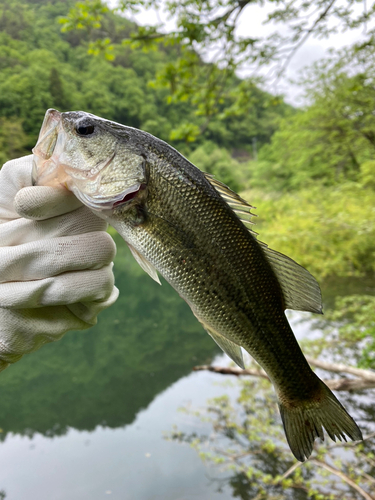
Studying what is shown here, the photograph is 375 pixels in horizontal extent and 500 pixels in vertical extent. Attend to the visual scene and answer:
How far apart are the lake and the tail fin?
401cm

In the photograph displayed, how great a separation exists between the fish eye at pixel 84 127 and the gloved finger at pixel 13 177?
26 centimetres

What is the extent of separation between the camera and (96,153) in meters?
1.19

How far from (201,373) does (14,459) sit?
13.0ft

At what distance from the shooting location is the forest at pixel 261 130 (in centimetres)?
436

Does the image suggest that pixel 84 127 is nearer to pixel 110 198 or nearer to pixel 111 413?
pixel 110 198

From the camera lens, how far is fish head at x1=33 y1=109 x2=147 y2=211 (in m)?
1.15

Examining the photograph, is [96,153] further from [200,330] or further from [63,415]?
[200,330]

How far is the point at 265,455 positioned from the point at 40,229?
4.70 metres

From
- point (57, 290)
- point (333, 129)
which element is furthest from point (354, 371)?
point (333, 129)

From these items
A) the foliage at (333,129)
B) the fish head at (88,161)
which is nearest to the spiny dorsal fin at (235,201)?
the fish head at (88,161)

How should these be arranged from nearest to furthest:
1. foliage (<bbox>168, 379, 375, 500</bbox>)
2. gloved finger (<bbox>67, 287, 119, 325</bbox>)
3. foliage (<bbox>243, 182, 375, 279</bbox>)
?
gloved finger (<bbox>67, 287, 119, 325</bbox>) < foliage (<bbox>168, 379, 375, 500</bbox>) < foliage (<bbox>243, 182, 375, 279</bbox>)

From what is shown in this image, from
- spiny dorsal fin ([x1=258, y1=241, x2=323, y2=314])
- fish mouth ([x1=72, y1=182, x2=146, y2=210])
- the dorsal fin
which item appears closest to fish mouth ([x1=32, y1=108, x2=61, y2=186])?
fish mouth ([x1=72, y1=182, x2=146, y2=210])

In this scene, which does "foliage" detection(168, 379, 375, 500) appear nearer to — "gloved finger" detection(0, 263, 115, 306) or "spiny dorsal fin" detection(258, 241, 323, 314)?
"spiny dorsal fin" detection(258, 241, 323, 314)

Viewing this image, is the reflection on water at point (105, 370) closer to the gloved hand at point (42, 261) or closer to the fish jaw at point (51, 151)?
the gloved hand at point (42, 261)
